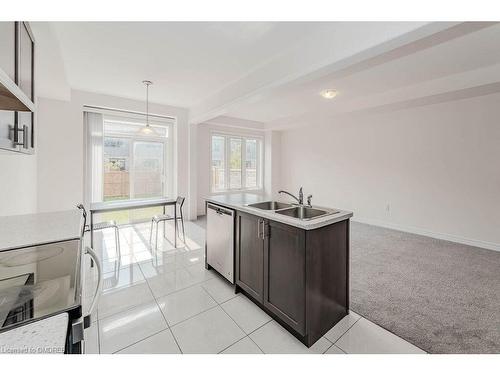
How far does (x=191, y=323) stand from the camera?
70.7 inches

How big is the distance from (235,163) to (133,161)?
2.79 m

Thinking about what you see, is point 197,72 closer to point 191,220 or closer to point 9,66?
point 9,66

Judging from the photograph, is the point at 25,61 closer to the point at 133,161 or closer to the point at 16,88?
the point at 16,88

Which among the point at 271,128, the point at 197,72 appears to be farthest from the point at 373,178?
the point at 197,72

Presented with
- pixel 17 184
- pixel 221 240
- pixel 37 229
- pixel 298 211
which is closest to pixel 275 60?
pixel 298 211

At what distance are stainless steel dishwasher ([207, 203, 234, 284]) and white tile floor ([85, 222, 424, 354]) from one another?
18cm

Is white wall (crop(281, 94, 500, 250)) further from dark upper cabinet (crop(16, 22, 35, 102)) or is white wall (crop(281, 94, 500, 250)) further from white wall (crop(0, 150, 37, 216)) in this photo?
white wall (crop(0, 150, 37, 216))

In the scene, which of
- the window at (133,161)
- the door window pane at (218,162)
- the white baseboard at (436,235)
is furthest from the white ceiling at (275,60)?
the white baseboard at (436,235)

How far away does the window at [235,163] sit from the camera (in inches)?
244

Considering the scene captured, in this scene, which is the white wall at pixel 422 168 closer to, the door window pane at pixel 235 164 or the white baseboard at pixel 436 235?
the white baseboard at pixel 436 235

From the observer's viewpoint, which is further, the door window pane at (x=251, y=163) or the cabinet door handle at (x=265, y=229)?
the door window pane at (x=251, y=163)

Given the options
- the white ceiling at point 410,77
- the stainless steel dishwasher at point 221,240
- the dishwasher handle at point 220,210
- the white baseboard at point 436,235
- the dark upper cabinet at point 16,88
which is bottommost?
the white baseboard at point 436,235

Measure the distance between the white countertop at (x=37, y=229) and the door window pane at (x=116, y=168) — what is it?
9.05 feet

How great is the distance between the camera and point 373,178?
4.95m
